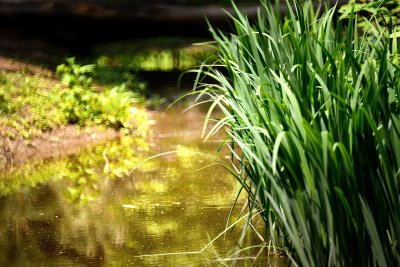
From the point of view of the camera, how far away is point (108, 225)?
395cm

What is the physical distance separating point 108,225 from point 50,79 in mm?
3852

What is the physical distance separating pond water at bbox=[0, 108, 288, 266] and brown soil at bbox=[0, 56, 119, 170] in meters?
0.25

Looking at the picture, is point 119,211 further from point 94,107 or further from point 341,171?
point 94,107

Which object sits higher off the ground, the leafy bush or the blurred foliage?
the blurred foliage

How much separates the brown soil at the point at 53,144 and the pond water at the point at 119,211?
25 centimetres

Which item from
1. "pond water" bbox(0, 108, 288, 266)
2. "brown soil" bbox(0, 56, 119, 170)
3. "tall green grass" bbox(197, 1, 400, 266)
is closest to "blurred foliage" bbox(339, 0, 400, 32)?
"tall green grass" bbox(197, 1, 400, 266)

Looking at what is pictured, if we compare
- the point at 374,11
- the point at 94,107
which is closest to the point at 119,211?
the point at 374,11

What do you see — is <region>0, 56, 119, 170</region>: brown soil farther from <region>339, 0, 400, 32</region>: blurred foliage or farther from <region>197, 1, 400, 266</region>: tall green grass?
<region>197, 1, 400, 266</region>: tall green grass

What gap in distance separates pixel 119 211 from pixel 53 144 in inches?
90.9

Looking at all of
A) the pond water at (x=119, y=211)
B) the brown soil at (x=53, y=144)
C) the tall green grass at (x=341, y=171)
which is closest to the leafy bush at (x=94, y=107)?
the brown soil at (x=53, y=144)

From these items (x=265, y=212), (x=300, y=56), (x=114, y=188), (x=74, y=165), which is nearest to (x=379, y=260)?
(x=265, y=212)

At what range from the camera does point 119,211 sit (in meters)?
4.22

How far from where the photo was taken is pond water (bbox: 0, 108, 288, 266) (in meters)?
3.47

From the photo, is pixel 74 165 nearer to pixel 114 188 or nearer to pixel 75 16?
pixel 114 188
